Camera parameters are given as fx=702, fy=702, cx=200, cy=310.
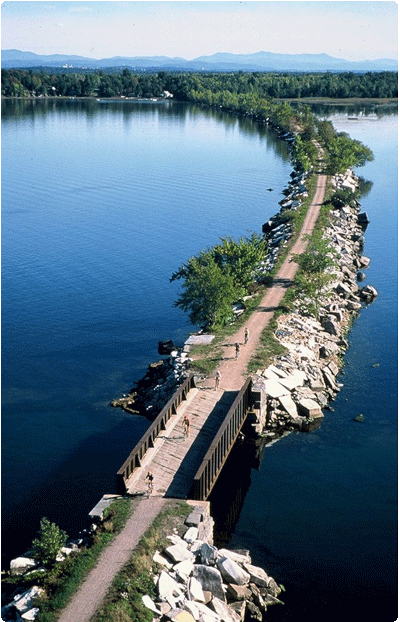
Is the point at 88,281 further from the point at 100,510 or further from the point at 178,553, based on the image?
the point at 178,553

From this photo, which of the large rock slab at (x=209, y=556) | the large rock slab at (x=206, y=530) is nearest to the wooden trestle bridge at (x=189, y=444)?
the large rock slab at (x=206, y=530)

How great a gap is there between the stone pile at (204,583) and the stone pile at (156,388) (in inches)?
635

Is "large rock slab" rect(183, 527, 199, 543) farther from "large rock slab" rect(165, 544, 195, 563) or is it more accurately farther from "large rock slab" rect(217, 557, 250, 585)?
"large rock slab" rect(217, 557, 250, 585)

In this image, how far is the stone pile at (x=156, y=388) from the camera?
173ft

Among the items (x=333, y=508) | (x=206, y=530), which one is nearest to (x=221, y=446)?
(x=206, y=530)

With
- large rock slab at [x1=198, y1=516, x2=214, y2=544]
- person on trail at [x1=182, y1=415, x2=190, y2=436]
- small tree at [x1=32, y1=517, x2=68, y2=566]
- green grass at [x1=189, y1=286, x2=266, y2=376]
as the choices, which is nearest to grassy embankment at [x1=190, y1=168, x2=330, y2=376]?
green grass at [x1=189, y1=286, x2=266, y2=376]

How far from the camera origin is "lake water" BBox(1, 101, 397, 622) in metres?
39.7

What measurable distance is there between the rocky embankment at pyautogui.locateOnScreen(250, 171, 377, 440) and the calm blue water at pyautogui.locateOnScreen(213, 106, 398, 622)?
138 cm

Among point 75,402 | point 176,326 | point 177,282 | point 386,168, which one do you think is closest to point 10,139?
point 386,168

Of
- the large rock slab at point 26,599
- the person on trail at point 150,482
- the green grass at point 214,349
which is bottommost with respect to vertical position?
the large rock slab at point 26,599

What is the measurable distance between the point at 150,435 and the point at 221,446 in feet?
14.7

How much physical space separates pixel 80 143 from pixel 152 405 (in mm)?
136163

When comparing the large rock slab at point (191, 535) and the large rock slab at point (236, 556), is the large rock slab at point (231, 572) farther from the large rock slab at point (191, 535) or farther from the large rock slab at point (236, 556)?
the large rock slab at point (191, 535)

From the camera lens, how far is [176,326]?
7025cm
